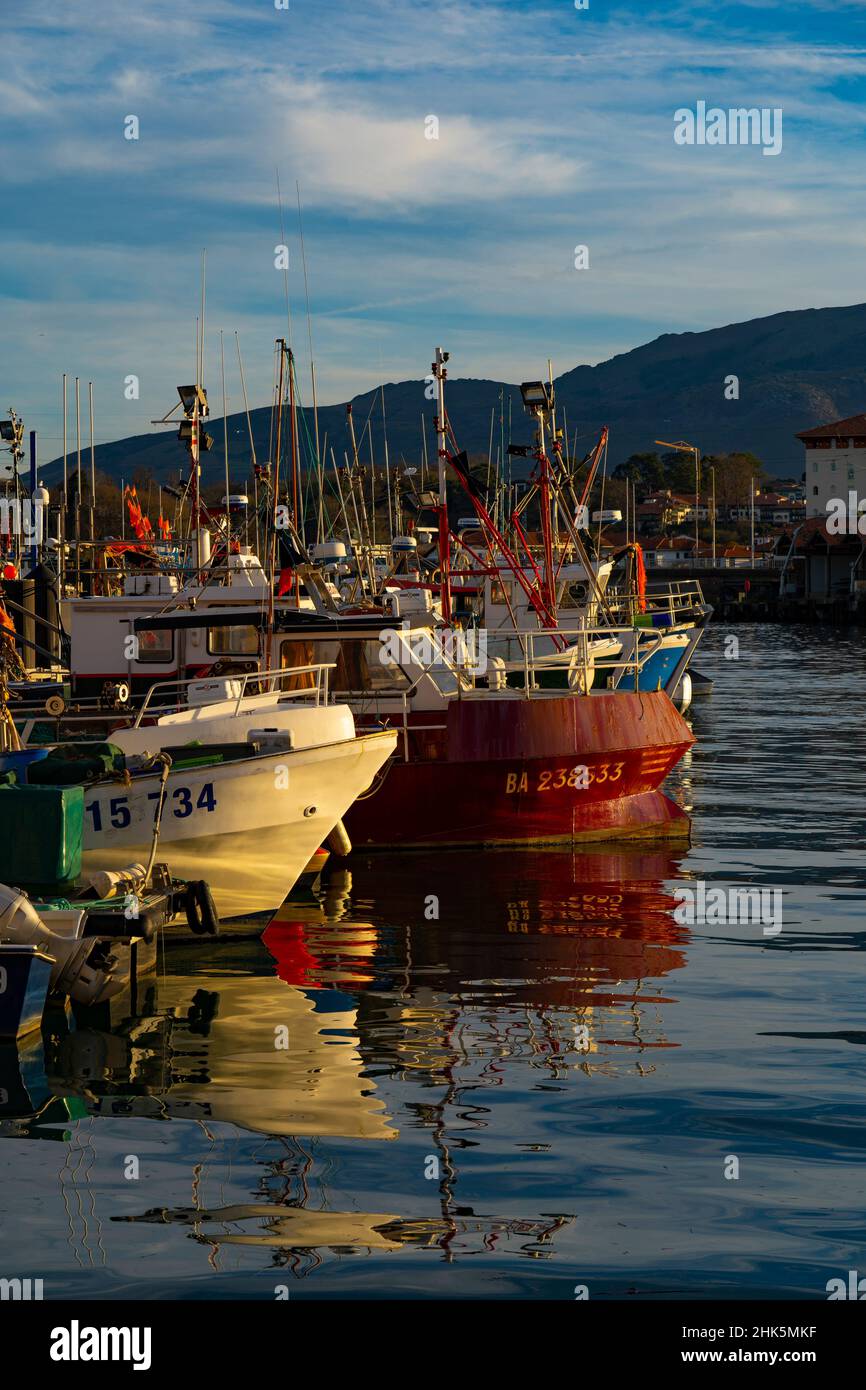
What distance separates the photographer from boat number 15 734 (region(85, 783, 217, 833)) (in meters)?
15.8

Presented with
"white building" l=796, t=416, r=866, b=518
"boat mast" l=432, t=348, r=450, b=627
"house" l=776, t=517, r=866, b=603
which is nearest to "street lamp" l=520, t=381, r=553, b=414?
"boat mast" l=432, t=348, r=450, b=627

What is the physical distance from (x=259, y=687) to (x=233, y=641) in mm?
1244

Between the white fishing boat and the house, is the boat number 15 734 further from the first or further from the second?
the house

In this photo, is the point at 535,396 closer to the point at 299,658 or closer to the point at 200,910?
the point at 299,658

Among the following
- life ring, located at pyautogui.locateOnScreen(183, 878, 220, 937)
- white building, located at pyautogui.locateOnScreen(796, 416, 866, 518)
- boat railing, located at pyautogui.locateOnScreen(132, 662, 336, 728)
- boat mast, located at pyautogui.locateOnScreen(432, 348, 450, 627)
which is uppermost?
white building, located at pyautogui.locateOnScreen(796, 416, 866, 518)

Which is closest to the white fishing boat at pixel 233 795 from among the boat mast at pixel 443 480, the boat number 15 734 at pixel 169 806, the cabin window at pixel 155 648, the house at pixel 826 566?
the boat number 15 734 at pixel 169 806

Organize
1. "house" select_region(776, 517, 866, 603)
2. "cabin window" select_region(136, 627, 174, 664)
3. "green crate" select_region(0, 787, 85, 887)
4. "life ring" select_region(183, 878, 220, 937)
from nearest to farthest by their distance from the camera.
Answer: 1. "green crate" select_region(0, 787, 85, 887)
2. "life ring" select_region(183, 878, 220, 937)
3. "cabin window" select_region(136, 627, 174, 664)
4. "house" select_region(776, 517, 866, 603)

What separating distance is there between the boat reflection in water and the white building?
138611mm

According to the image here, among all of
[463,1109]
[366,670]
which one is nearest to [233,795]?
[463,1109]

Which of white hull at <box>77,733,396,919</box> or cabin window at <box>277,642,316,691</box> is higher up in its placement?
cabin window at <box>277,642,316,691</box>

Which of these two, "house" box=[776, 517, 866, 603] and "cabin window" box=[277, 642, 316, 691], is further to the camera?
"house" box=[776, 517, 866, 603]
